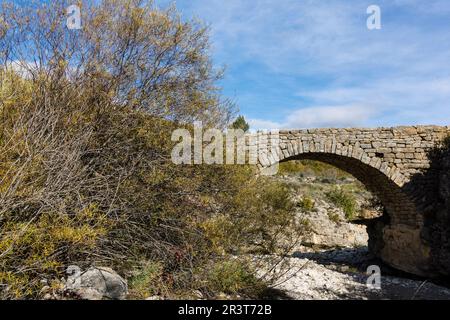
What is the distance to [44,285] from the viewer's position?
373cm

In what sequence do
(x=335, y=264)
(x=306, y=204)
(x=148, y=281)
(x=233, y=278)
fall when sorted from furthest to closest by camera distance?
(x=306, y=204) < (x=335, y=264) < (x=233, y=278) < (x=148, y=281)

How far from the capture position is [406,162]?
9805 millimetres

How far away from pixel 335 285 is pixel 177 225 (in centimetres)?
437

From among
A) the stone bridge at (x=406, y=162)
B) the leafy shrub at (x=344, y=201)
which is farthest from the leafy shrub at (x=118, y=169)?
the leafy shrub at (x=344, y=201)

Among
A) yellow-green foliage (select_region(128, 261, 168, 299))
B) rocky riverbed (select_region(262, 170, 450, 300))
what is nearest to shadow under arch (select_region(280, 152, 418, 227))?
rocky riverbed (select_region(262, 170, 450, 300))

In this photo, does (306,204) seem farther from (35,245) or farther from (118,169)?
(35,245)

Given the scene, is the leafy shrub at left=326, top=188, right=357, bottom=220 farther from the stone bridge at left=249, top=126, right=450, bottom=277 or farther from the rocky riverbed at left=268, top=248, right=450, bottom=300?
the stone bridge at left=249, top=126, right=450, bottom=277

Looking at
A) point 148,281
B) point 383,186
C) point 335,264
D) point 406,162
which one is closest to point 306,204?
point 335,264

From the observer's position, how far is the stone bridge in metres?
9.41

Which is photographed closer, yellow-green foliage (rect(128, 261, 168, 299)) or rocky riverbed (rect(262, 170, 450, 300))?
yellow-green foliage (rect(128, 261, 168, 299))

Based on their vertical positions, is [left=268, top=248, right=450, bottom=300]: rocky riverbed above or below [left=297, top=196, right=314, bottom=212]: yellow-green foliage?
below

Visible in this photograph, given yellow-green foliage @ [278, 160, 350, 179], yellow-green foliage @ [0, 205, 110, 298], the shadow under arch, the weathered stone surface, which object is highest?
yellow-green foliage @ [278, 160, 350, 179]

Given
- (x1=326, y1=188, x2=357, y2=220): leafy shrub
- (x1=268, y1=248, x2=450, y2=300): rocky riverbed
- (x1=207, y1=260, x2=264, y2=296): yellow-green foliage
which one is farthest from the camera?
(x1=326, y1=188, x2=357, y2=220): leafy shrub
